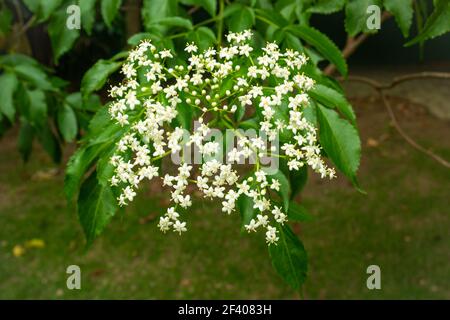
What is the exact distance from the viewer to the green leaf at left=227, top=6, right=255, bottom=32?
1557 millimetres

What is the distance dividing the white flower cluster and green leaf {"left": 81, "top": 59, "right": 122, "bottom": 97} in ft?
0.57

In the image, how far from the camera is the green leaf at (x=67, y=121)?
2.21 meters

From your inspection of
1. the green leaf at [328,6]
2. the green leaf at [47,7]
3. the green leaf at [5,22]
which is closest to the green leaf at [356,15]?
the green leaf at [328,6]

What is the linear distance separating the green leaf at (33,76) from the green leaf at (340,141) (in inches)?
46.2

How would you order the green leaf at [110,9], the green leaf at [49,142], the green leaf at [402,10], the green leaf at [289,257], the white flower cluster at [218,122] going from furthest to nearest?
the green leaf at [49,142] < the green leaf at [110,9] < the green leaf at [402,10] < the green leaf at [289,257] < the white flower cluster at [218,122]

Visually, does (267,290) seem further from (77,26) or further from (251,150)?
(251,150)

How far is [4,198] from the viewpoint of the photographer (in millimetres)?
4727

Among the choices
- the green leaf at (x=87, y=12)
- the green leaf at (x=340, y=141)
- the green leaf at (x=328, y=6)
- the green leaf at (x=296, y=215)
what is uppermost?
the green leaf at (x=87, y=12)

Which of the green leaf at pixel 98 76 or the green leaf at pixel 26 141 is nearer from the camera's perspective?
the green leaf at pixel 98 76

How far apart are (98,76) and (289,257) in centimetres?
68

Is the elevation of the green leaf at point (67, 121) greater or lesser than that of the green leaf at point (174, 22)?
lesser

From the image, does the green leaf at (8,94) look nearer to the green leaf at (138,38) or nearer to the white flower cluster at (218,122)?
the green leaf at (138,38)

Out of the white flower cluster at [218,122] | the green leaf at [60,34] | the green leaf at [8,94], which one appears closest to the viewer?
the white flower cluster at [218,122]
